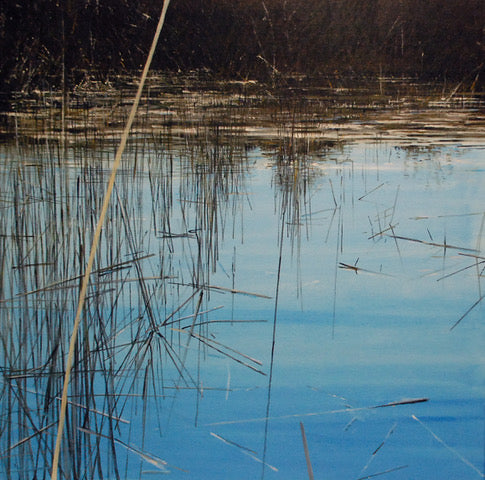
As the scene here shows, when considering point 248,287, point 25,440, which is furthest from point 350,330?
point 25,440

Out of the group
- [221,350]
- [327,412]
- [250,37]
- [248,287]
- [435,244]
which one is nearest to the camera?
[327,412]

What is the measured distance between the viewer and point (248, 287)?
1310 millimetres

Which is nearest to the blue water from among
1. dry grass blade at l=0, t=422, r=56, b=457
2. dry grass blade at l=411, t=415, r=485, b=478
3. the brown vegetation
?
dry grass blade at l=411, t=415, r=485, b=478

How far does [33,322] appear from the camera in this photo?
3.74ft

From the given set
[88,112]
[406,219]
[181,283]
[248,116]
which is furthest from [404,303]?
[88,112]

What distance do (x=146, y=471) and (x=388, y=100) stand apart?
5.03ft

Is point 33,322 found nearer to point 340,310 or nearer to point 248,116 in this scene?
point 340,310

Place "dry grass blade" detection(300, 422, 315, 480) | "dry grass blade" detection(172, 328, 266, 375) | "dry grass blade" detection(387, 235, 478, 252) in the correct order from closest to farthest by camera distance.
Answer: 1. "dry grass blade" detection(300, 422, 315, 480)
2. "dry grass blade" detection(172, 328, 266, 375)
3. "dry grass blade" detection(387, 235, 478, 252)

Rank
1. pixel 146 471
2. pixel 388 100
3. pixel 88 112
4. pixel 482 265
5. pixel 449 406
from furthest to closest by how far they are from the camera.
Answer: pixel 388 100 → pixel 88 112 → pixel 482 265 → pixel 449 406 → pixel 146 471

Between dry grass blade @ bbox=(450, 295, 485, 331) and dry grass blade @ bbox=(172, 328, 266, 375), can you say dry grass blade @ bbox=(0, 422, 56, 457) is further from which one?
dry grass blade @ bbox=(450, 295, 485, 331)

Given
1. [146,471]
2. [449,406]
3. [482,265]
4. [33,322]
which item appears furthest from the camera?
[482,265]

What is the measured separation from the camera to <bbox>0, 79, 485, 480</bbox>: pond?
3.10 feet

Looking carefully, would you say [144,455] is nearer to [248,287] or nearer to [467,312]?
[248,287]

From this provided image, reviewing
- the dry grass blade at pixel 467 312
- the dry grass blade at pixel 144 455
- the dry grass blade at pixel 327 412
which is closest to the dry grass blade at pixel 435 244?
the dry grass blade at pixel 467 312
